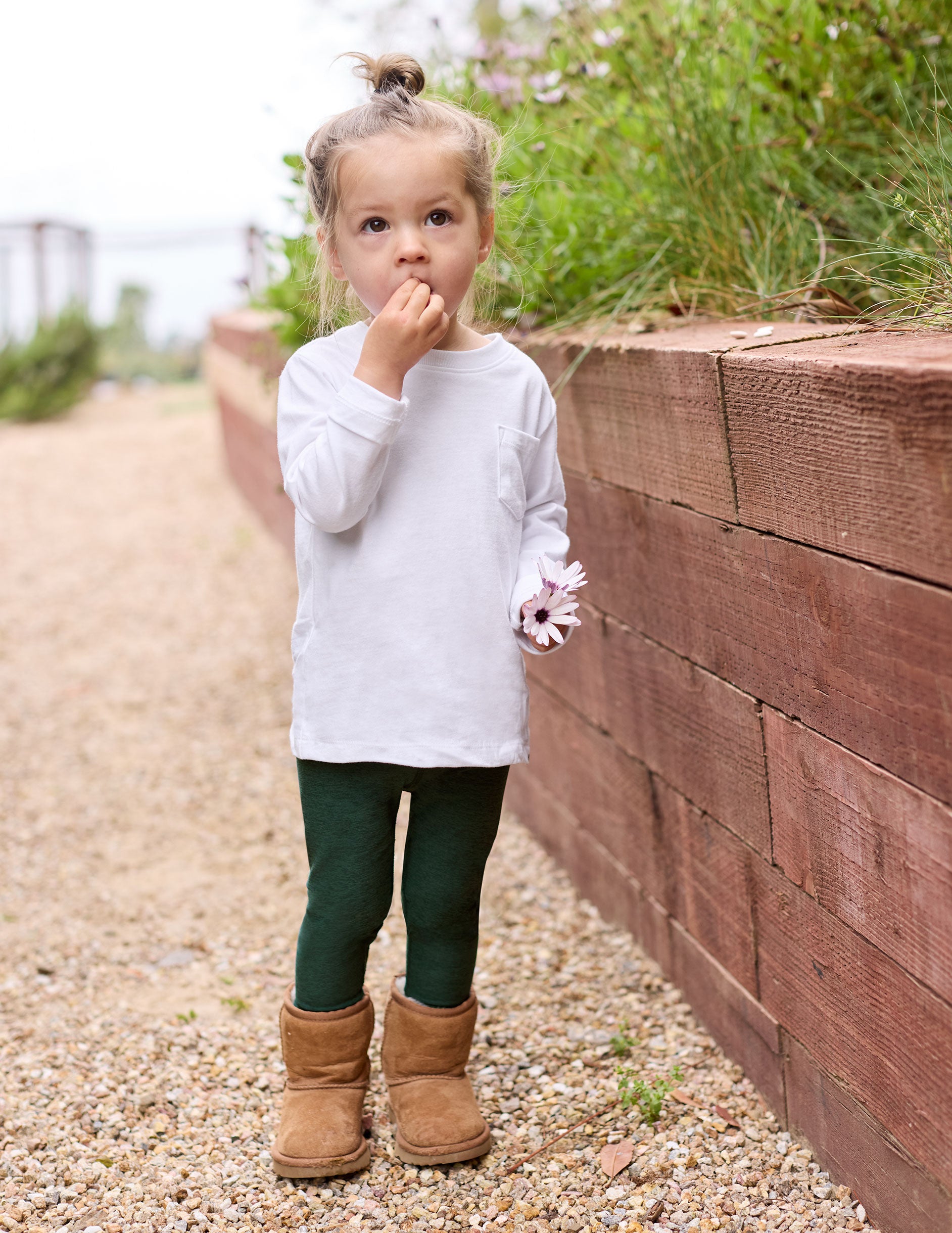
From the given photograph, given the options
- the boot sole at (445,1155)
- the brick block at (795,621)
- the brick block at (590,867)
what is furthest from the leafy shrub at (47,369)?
the boot sole at (445,1155)

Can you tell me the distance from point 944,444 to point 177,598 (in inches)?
194

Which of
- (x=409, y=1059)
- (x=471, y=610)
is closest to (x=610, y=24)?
(x=471, y=610)

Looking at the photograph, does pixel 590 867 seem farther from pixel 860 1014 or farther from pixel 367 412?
pixel 367 412

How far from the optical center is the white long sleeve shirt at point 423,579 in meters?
1.71

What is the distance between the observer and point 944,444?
1.31m

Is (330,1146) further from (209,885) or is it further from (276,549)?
(276,549)

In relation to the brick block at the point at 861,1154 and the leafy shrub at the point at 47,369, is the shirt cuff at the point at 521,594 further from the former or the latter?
the leafy shrub at the point at 47,369

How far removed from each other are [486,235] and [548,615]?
57cm

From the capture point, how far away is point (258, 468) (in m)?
6.72

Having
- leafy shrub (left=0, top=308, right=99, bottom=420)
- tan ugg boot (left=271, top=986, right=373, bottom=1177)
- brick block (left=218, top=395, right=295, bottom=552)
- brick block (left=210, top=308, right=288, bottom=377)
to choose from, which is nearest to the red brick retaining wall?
tan ugg boot (left=271, top=986, right=373, bottom=1177)

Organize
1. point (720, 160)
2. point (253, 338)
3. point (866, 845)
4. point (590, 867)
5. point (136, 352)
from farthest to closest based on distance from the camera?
point (136, 352) → point (253, 338) → point (590, 867) → point (720, 160) → point (866, 845)

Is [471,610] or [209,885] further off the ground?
[471,610]

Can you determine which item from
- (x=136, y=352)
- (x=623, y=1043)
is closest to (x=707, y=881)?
(x=623, y=1043)

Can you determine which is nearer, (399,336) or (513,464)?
(399,336)
